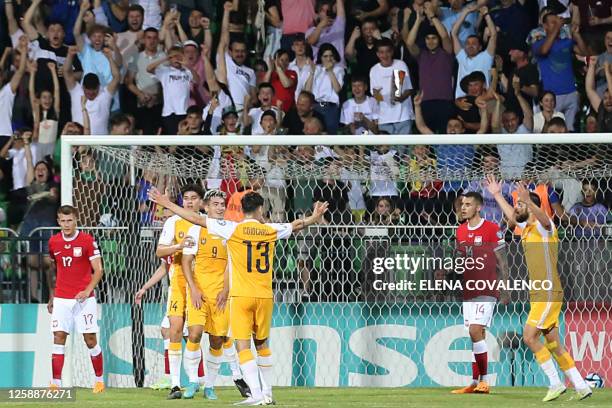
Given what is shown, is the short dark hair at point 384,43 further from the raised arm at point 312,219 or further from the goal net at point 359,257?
the raised arm at point 312,219

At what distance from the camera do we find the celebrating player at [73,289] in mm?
11633

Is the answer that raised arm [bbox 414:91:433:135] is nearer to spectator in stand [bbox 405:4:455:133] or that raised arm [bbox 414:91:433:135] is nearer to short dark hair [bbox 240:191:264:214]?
spectator in stand [bbox 405:4:455:133]

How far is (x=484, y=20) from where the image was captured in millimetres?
15836

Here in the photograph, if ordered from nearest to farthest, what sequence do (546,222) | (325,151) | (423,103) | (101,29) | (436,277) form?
(546,222)
(436,277)
(325,151)
(423,103)
(101,29)

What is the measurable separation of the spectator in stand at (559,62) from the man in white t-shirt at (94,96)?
5.34 meters

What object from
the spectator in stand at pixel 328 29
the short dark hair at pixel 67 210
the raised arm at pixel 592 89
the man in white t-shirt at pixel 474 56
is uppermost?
the spectator in stand at pixel 328 29

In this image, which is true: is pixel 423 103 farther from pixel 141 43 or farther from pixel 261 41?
pixel 141 43

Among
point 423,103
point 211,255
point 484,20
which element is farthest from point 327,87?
point 211,255

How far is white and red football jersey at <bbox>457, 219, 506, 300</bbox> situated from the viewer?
1178 cm

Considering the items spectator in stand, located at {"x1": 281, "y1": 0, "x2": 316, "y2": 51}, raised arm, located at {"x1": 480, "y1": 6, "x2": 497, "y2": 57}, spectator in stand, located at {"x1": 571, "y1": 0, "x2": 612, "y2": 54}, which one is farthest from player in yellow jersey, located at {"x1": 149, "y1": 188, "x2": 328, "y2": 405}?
spectator in stand, located at {"x1": 571, "y1": 0, "x2": 612, "y2": 54}

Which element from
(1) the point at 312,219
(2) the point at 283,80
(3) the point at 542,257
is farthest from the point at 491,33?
(1) the point at 312,219

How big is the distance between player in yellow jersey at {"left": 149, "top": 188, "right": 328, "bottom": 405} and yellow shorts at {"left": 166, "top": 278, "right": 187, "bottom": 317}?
171cm

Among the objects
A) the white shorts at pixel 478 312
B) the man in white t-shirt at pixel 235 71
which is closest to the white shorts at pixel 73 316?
the white shorts at pixel 478 312

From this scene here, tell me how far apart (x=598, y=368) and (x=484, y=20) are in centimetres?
520
